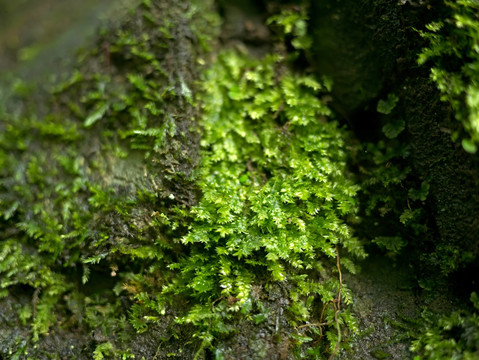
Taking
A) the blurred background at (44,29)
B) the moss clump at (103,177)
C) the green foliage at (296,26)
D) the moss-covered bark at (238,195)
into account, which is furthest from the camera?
the blurred background at (44,29)

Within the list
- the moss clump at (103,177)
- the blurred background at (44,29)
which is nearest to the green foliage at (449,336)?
the moss clump at (103,177)

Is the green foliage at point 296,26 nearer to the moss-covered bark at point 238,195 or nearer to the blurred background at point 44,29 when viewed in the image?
the moss-covered bark at point 238,195

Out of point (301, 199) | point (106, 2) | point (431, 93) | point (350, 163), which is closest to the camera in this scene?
point (431, 93)

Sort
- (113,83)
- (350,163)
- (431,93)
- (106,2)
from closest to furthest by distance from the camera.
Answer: (431,93), (350,163), (113,83), (106,2)

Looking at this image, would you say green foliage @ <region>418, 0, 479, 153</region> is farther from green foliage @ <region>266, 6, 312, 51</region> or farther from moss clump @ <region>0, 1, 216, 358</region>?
moss clump @ <region>0, 1, 216, 358</region>

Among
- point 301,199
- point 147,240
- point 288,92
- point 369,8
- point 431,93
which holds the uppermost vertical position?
point 369,8

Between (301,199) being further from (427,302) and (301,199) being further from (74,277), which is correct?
(74,277)

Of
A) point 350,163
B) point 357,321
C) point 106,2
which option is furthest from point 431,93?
point 106,2
